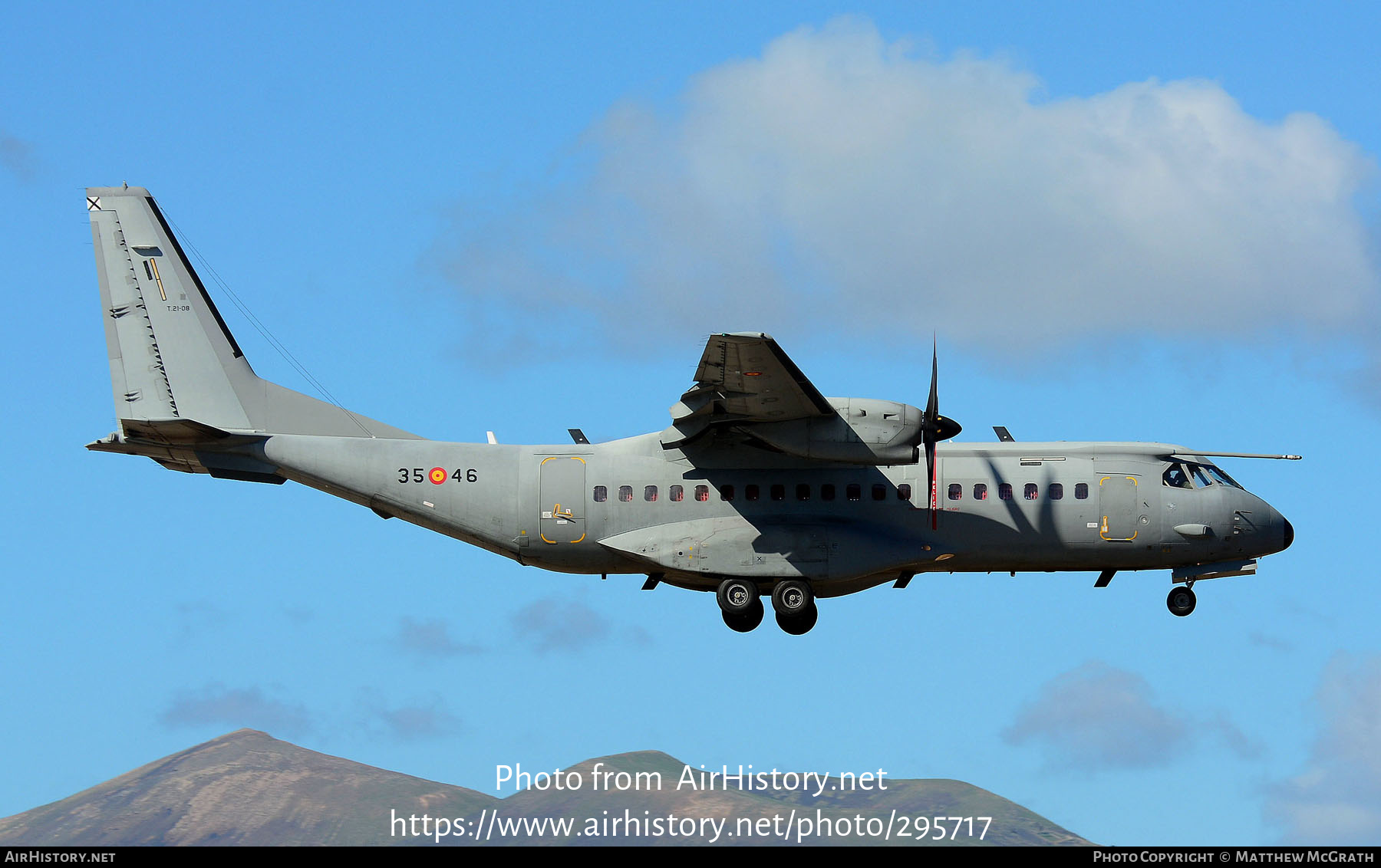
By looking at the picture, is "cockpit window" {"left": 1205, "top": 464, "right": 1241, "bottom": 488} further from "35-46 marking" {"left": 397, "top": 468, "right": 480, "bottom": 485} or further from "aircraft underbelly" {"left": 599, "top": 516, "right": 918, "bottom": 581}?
"35-46 marking" {"left": 397, "top": 468, "right": 480, "bottom": 485}

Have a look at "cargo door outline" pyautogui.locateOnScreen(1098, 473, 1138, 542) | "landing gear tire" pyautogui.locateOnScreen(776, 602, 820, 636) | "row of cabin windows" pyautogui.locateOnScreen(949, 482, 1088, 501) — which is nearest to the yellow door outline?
"cargo door outline" pyautogui.locateOnScreen(1098, 473, 1138, 542)

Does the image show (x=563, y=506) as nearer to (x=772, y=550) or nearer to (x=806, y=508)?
(x=772, y=550)

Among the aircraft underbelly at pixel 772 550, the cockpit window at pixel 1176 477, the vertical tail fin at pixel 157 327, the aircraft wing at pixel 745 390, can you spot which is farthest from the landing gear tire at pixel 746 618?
the vertical tail fin at pixel 157 327

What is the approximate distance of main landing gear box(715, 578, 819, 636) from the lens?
2825cm

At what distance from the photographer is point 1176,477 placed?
2922 centimetres

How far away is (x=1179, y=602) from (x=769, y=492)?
810 cm

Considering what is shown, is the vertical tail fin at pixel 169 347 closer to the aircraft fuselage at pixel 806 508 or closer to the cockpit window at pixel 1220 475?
the aircraft fuselage at pixel 806 508

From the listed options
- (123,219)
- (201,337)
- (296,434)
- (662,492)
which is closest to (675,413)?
(662,492)

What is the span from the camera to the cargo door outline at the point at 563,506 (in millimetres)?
28953

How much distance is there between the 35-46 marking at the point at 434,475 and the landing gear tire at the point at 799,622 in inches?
248

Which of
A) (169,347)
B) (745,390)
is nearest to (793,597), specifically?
(745,390)
